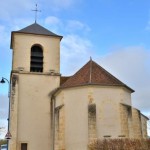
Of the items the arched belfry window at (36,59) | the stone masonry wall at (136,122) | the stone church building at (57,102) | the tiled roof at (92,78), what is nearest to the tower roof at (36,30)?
the stone church building at (57,102)

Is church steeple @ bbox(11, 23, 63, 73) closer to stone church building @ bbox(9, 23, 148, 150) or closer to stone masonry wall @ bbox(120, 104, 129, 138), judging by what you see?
stone church building @ bbox(9, 23, 148, 150)

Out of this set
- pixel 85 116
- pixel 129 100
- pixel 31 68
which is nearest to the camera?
pixel 85 116

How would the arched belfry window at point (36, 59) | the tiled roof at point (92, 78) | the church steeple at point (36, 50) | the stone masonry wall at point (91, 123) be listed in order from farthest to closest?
the arched belfry window at point (36, 59), the church steeple at point (36, 50), the tiled roof at point (92, 78), the stone masonry wall at point (91, 123)

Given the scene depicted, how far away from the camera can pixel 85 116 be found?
19516 mm

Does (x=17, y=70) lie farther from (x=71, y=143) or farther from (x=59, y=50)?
(x=71, y=143)

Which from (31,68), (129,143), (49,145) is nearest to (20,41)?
(31,68)

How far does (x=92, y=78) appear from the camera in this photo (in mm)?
20594

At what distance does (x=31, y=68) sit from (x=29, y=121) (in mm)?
4439

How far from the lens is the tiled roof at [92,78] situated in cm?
2031

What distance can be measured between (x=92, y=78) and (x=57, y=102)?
340 centimetres

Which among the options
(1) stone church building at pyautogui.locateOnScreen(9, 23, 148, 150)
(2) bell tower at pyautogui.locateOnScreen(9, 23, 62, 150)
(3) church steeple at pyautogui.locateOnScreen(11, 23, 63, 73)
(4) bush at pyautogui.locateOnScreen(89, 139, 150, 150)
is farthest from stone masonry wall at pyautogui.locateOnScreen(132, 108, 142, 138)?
(3) church steeple at pyautogui.locateOnScreen(11, 23, 63, 73)

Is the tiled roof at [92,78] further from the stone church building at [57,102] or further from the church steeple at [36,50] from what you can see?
the church steeple at [36,50]

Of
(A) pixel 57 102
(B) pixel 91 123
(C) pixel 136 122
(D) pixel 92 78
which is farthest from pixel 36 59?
(C) pixel 136 122

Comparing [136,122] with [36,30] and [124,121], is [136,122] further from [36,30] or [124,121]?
[36,30]
